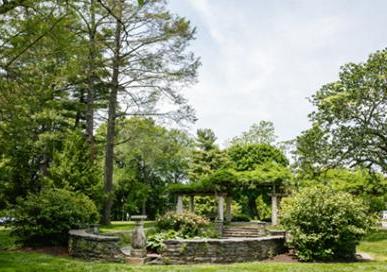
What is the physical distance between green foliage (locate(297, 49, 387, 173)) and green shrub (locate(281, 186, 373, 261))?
22.2 ft

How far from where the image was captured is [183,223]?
13.6 metres

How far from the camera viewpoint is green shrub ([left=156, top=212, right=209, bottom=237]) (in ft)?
44.2

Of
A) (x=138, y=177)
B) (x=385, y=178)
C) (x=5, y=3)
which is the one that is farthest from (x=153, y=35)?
(x=138, y=177)

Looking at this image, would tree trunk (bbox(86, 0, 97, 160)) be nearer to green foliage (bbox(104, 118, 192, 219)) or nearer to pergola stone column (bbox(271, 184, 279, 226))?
green foliage (bbox(104, 118, 192, 219))

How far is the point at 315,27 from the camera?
34.0 feet

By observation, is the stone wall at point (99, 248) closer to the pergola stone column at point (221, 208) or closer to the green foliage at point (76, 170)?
the green foliage at point (76, 170)

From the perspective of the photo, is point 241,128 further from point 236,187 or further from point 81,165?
point 81,165

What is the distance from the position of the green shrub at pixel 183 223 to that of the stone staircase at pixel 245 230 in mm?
6402

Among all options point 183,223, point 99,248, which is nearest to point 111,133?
point 183,223

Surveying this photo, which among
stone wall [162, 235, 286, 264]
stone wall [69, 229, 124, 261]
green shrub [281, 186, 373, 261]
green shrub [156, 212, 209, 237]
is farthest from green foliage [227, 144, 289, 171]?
stone wall [69, 229, 124, 261]

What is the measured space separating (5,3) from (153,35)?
11.2m

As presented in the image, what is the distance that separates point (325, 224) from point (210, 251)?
3.36 metres

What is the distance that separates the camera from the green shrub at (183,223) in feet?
44.2

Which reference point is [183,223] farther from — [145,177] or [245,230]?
[145,177]
